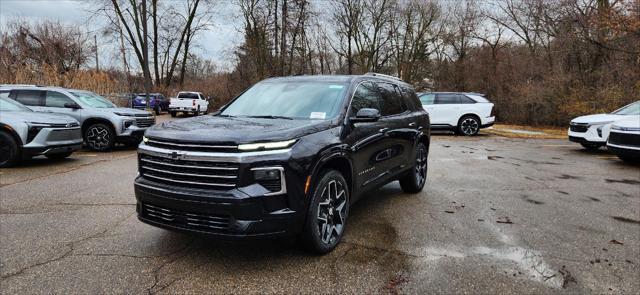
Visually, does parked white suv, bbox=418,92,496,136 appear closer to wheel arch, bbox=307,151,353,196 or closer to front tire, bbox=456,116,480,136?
front tire, bbox=456,116,480,136

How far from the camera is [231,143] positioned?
128 inches

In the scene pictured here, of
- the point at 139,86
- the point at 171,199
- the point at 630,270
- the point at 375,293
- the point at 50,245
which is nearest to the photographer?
the point at 375,293

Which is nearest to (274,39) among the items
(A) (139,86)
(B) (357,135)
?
(A) (139,86)

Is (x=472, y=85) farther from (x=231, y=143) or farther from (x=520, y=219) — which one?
(x=231, y=143)

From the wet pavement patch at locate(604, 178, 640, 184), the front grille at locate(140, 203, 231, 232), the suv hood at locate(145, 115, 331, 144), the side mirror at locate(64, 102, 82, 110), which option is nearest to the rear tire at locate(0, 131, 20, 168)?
the side mirror at locate(64, 102, 82, 110)

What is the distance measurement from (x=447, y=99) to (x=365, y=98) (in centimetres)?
1283

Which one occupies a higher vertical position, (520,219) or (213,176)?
(213,176)

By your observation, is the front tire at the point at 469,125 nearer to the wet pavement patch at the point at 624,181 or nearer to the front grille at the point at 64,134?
the wet pavement patch at the point at 624,181

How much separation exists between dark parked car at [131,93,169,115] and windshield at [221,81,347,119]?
26168 millimetres

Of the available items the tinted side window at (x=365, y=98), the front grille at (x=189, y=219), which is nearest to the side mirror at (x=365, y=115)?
the tinted side window at (x=365, y=98)

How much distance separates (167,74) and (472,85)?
29918 mm

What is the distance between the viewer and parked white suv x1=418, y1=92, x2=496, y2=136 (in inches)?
645

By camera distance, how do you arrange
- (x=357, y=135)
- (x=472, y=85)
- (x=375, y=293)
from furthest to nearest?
(x=472, y=85), (x=357, y=135), (x=375, y=293)

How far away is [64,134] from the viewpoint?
8.48m
